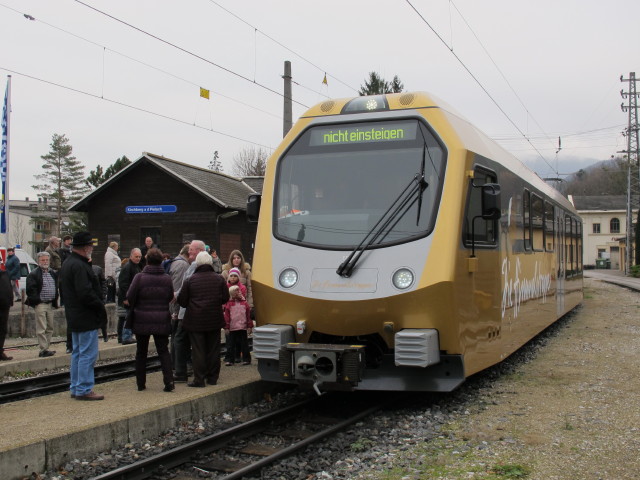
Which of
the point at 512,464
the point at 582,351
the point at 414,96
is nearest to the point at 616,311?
the point at 582,351

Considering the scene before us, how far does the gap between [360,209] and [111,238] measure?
23.2 metres

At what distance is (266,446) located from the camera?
6480mm

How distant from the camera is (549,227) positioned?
13.1 m

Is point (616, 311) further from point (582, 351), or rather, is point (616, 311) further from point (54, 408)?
point (54, 408)

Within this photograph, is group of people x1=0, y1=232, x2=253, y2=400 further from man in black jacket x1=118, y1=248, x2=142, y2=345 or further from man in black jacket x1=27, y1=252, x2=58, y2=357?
man in black jacket x1=118, y1=248, x2=142, y2=345

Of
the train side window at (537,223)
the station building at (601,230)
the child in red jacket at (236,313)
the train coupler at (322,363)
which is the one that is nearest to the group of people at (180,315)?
the child in red jacket at (236,313)

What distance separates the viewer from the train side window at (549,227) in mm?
12610

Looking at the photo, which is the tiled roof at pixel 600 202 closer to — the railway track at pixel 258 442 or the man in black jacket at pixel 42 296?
the man in black jacket at pixel 42 296

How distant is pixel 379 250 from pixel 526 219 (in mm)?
4213

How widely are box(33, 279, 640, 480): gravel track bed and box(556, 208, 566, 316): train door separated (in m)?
4.35

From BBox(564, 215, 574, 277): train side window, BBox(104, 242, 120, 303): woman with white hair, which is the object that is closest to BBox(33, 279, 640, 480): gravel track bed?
BBox(564, 215, 574, 277): train side window

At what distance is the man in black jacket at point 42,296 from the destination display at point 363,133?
5.44 metres

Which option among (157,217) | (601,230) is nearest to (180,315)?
(157,217)

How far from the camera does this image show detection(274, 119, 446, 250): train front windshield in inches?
290
